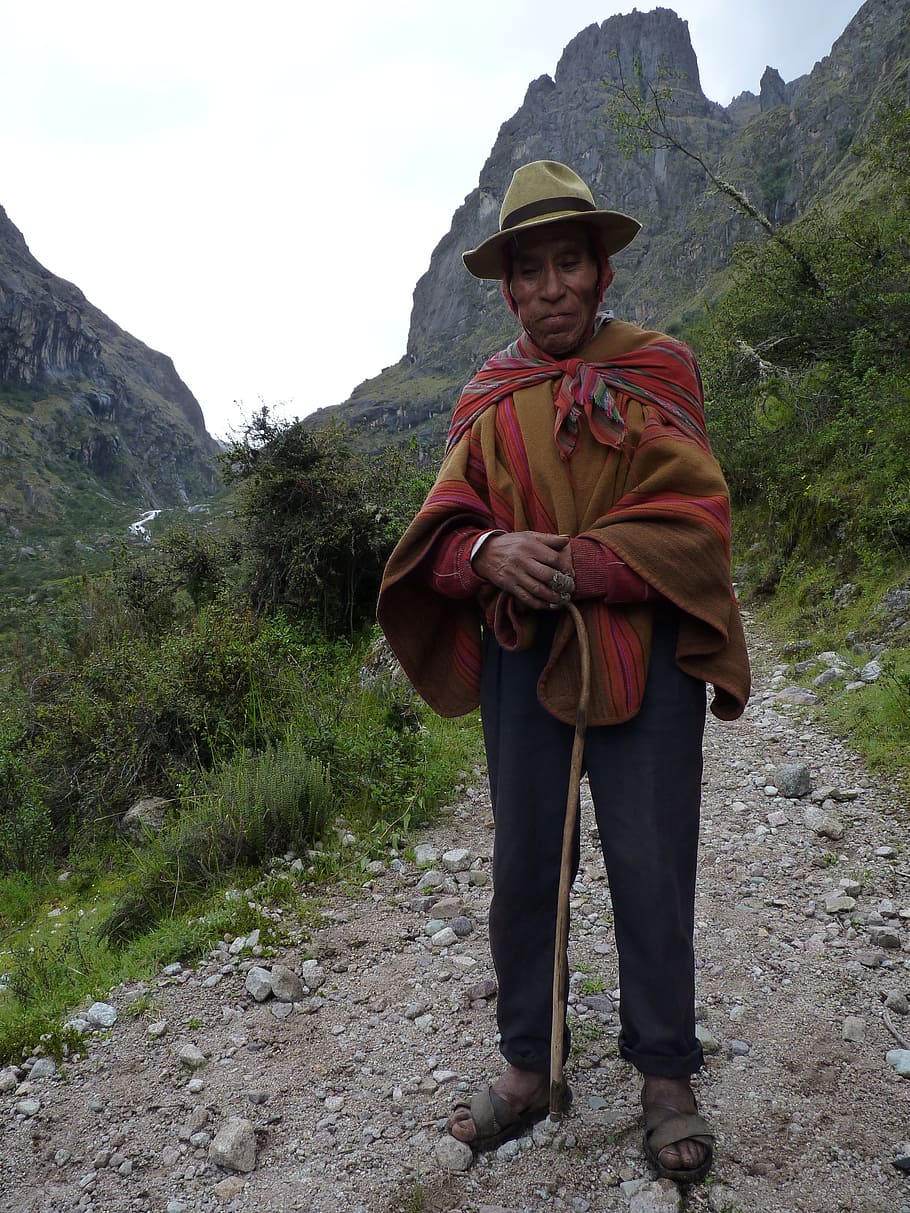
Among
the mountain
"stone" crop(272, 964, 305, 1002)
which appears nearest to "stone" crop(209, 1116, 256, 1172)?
"stone" crop(272, 964, 305, 1002)

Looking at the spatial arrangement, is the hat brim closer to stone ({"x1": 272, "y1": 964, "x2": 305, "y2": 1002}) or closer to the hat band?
the hat band

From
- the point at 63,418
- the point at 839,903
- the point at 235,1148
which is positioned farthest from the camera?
the point at 63,418

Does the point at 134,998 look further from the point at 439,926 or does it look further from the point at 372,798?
the point at 372,798

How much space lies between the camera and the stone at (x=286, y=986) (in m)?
2.80

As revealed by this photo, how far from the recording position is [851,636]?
5.42 metres

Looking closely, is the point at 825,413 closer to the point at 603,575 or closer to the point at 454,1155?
the point at 603,575

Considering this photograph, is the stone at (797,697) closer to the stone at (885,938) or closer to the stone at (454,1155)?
the stone at (885,938)

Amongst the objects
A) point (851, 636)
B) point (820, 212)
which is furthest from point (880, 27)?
point (851, 636)

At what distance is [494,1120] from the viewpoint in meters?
1.97

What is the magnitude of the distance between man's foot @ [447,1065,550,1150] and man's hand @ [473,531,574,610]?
53.5 inches

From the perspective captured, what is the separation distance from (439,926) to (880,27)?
109119 mm

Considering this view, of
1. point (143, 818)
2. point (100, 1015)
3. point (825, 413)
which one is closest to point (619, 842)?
point (100, 1015)

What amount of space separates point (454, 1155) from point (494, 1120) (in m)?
0.14

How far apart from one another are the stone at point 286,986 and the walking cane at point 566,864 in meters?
1.40
